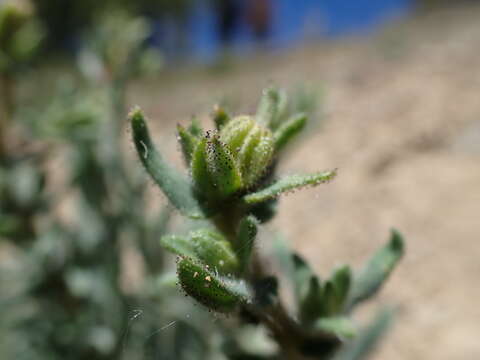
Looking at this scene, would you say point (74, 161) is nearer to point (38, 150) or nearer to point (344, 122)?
point (38, 150)

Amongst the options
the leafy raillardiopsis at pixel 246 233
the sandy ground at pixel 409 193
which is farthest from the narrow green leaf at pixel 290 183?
the sandy ground at pixel 409 193

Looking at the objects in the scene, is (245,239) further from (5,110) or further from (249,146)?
(5,110)

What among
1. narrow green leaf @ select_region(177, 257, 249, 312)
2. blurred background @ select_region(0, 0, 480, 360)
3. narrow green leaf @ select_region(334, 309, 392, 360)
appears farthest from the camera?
blurred background @ select_region(0, 0, 480, 360)

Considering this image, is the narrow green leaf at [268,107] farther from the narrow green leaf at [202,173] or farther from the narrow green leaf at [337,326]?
the narrow green leaf at [337,326]

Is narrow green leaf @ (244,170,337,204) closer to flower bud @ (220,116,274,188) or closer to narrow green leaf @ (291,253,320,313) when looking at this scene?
flower bud @ (220,116,274,188)

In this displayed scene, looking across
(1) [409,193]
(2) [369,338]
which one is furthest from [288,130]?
(1) [409,193]

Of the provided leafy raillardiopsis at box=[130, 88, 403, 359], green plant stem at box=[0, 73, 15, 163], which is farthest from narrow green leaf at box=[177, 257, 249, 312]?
green plant stem at box=[0, 73, 15, 163]
